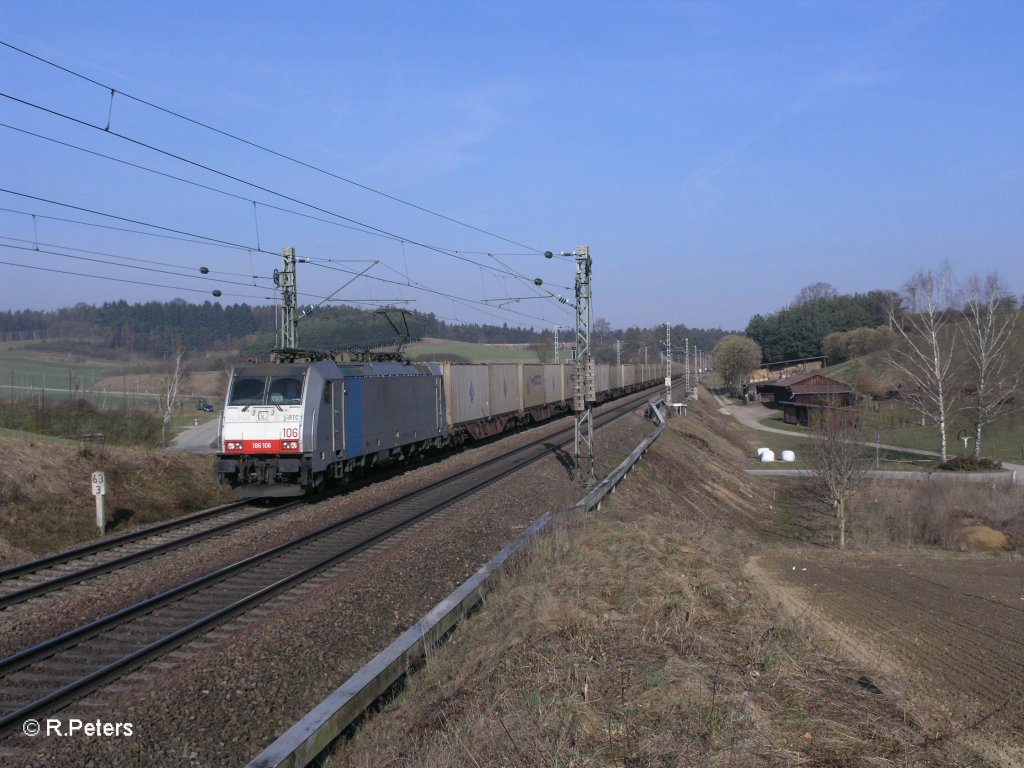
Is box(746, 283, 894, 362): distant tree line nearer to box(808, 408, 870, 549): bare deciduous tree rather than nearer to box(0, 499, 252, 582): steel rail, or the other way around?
box(808, 408, 870, 549): bare deciduous tree

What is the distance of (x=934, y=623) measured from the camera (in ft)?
45.4

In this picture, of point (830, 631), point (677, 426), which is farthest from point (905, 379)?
point (830, 631)

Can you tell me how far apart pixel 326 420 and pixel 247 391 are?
1736mm

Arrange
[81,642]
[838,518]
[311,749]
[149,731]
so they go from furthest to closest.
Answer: [838,518], [81,642], [149,731], [311,749]

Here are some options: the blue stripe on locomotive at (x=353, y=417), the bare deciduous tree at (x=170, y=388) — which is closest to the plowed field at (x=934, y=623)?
the blue stripe on locomotive at (x=353, y=417)

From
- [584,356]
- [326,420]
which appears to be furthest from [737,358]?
[326,420]

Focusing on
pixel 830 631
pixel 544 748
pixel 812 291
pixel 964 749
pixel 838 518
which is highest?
pixel 812 291

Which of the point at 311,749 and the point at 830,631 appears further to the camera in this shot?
the point at 830,631

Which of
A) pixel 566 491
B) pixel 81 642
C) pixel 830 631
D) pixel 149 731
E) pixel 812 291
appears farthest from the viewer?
pixel 812 291

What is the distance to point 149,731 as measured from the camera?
6.34 m

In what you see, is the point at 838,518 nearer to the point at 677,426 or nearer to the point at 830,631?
the point at 677,426

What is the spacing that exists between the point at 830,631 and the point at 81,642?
9.97m

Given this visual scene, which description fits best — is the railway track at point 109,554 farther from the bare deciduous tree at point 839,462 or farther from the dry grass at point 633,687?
the bare deciduous tree at point 839,462

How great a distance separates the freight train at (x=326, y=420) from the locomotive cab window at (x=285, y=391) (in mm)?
21
